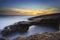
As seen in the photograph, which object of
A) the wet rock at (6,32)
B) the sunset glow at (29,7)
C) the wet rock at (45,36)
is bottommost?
the wet rock at (45,36)

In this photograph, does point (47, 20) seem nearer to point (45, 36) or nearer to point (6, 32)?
point (45, 36)

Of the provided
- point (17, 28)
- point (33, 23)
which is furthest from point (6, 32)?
point (33, 23)

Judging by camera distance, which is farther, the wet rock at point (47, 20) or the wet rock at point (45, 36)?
the wet rock at point (47, 20)

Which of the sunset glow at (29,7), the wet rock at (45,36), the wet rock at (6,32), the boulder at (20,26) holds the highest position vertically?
the sunset glow at (29,7)

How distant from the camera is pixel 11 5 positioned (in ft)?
5.46

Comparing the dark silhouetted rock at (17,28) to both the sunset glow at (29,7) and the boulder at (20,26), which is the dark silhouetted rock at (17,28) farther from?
the sunset glow at (29,7)

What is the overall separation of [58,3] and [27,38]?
528mm

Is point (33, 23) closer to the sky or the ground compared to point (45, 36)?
closer to the sky

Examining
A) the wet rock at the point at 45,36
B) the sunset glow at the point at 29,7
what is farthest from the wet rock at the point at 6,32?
the sunset glow at the point at 29,7

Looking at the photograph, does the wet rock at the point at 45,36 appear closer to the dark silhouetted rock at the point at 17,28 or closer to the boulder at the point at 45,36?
the boulder at the point at 45,36

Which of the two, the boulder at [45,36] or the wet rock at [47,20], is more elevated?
the wet rock at [47,20]

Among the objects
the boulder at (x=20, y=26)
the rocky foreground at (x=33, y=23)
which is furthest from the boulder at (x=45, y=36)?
the boulder at (x=20, y=26)

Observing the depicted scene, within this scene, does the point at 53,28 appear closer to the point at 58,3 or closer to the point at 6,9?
the point at 58,3

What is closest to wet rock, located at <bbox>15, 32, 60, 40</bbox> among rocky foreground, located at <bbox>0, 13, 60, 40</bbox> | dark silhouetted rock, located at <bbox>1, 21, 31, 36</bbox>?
rocky foreground, located at <bbox>0, 13, 60, 40</bbox>
